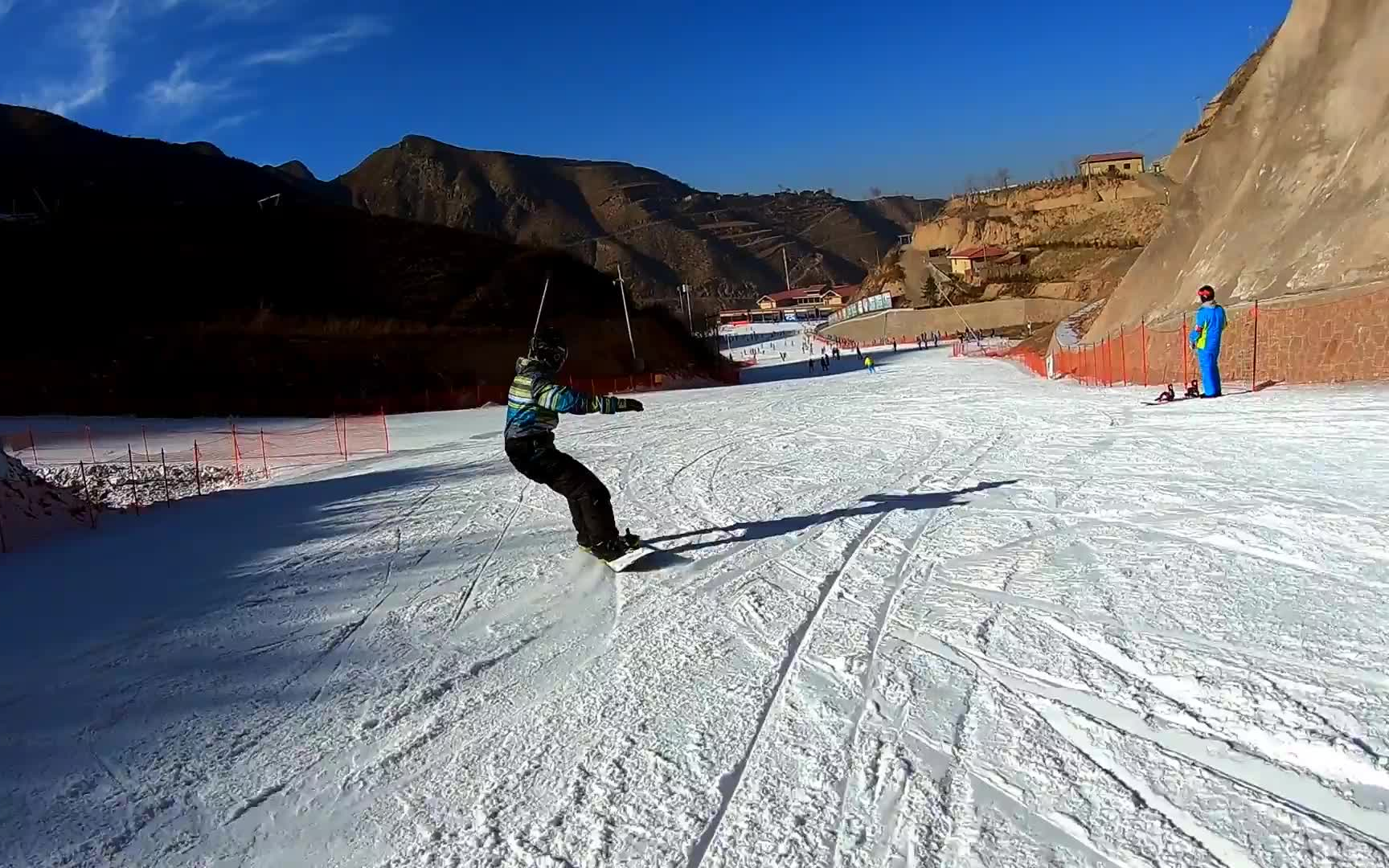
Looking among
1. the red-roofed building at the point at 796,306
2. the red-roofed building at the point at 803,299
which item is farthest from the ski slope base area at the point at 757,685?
the red-roofed building at the point at 803,299

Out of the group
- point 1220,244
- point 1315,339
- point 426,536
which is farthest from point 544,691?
point 1220,244

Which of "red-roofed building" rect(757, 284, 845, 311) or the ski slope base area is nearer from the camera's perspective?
the ski slope base area

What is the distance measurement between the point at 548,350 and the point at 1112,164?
147 m

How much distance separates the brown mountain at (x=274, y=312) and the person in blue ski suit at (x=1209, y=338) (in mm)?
34394

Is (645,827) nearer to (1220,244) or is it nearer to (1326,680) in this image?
(1326,680)

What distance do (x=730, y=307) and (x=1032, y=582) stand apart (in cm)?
17472

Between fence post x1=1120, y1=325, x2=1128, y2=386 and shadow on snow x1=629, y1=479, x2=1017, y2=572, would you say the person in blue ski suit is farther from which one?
fence post x1=1120, y1=325, x2=1128, y2=386

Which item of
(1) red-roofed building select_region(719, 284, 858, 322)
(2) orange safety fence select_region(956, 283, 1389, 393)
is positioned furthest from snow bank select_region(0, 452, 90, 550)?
(1) red-roofed building select_region(719, 284, 858, 322)

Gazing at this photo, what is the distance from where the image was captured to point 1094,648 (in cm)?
422

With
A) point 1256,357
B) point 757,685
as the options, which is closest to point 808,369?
point 1256,357

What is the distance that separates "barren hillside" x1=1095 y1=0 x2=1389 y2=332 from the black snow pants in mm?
14974

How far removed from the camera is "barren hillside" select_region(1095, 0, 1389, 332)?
16375 millimetres

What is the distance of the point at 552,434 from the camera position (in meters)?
6.46

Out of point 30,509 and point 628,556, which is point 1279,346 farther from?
point 30,509
